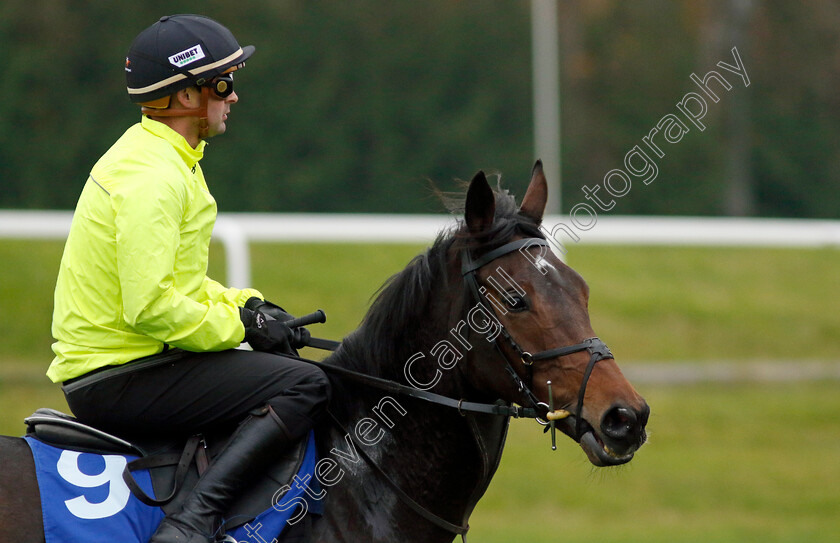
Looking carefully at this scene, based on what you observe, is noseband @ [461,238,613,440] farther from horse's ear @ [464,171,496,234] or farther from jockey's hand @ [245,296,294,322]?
jockey's hand @ [245,296,294,322]

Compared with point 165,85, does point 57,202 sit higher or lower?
lower

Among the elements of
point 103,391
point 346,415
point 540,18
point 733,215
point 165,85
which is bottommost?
point 733,215

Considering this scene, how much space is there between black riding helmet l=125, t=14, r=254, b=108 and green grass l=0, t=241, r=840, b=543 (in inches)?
199

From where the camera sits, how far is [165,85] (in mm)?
3270

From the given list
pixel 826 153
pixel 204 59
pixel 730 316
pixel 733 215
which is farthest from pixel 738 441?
pixel 826 153

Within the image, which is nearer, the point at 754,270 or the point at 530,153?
the point at 754,270

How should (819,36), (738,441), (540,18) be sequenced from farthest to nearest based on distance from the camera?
1. (819,36)
2. (540,18)
3. (738,441)

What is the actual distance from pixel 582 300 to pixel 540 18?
47.5ft

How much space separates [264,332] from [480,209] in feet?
2.78

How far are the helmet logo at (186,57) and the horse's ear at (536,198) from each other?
1227mm

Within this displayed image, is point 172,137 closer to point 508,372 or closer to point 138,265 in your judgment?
point 138,265

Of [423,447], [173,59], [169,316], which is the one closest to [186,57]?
[173,59]

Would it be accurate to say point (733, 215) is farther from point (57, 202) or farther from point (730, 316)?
point (57, 202)

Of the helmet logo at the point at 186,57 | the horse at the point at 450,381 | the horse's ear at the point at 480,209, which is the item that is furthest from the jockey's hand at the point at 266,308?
the helmet logo at the point at 186,57
